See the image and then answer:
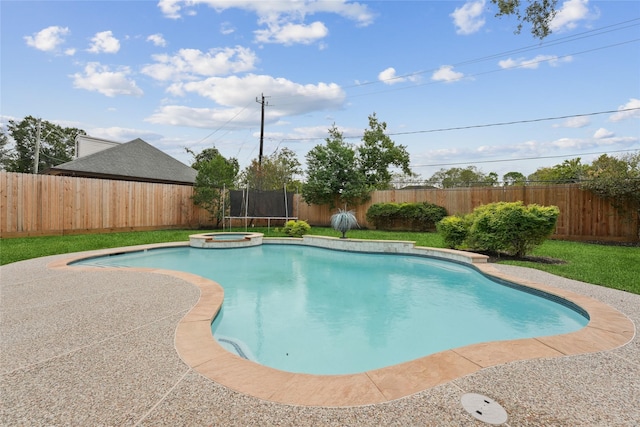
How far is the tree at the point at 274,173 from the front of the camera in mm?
17922

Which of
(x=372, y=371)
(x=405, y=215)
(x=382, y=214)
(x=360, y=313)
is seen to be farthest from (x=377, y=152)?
(x=372, y=371)

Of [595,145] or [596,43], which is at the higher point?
[596,43]

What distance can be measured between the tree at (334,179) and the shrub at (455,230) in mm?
7050

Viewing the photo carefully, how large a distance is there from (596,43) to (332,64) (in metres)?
10.1

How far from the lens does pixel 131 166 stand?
634 inches

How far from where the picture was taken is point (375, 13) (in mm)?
11039

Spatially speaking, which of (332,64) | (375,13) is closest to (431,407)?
(375,13)

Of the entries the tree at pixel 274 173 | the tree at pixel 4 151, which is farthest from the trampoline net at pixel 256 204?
the tree at pixel 4 151

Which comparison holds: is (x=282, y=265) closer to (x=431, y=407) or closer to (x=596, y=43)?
(x=431, y=407)

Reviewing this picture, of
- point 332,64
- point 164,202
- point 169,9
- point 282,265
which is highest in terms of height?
point 332,64

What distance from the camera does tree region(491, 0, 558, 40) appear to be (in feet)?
21.3

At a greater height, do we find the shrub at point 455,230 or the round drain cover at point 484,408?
the shrub at point 455,230

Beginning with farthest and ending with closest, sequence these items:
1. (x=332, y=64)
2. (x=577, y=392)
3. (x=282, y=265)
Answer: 1. (x=332, y=64)
2. (x=282, y=265)
3. (x=577, y=392)

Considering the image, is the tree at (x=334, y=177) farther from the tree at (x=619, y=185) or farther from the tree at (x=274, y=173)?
the tree at (x=619, y=185)
